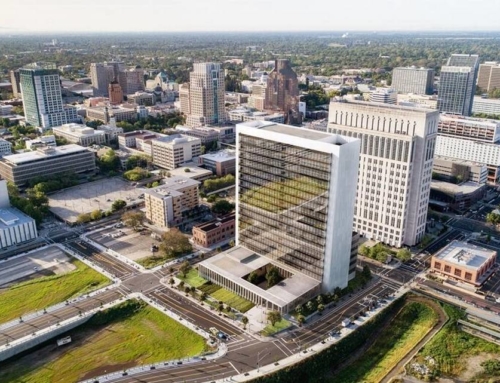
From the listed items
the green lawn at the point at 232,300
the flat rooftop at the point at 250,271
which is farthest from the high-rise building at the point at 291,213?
the green lawn at the point at 232,300

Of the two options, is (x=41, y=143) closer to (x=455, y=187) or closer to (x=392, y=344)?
(x=455, y=187)

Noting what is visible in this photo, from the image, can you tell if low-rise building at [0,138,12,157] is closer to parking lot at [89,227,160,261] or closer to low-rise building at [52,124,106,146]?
low-rise building at [52,124,106,146]

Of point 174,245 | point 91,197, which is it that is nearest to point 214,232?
point 174,245

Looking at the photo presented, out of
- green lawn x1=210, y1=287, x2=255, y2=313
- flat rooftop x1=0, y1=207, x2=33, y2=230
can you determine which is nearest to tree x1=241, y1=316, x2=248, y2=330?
green lawn x1=210, y1=287, x2=255, y2=313

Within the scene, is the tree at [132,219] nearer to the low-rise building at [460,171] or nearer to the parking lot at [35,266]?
the parking lot at [35,266]

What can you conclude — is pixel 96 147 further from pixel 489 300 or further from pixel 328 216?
pixel 489 300
